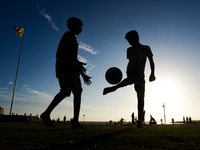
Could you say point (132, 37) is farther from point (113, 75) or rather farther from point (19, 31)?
point (19, 31)

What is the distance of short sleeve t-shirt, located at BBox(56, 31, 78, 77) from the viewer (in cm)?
431

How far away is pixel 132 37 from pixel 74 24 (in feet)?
6.95

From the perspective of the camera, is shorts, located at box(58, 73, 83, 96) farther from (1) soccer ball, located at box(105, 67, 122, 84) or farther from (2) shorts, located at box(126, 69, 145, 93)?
(2) shorts, located at box(126, 69, 145, 93)

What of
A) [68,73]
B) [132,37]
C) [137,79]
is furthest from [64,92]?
[132,37]

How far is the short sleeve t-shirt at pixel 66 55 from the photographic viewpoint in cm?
431

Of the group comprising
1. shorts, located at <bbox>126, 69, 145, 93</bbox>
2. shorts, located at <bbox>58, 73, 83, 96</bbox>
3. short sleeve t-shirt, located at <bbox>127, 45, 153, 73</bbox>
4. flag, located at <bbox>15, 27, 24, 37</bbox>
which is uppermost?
flag, located at <bbox>15, 27, 24, 37</bbox>

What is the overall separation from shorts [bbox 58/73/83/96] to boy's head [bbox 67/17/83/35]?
137cm

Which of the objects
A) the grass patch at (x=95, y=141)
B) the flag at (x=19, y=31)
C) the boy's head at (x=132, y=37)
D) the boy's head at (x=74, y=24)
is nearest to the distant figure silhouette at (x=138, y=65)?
the boy's head at (x=132, y=37)

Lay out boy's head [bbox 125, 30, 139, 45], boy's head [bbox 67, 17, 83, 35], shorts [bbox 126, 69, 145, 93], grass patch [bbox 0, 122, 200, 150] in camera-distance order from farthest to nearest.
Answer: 1. boy's head [bbox 125, 30, 139, 45]
2. shorts [bbox 126, 69, 145, 93]
3. boy's head [bbox 67, 17, 83, 35]
4. grass patch [bbox 0, 122, 200, 150]

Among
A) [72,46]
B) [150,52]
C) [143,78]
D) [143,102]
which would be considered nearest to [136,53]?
[150,52]

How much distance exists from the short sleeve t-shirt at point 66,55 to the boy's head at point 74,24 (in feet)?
1.07

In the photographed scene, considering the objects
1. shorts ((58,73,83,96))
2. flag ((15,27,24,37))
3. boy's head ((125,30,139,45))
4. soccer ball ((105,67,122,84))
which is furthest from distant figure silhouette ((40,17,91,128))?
flag ((15,27,24,37))

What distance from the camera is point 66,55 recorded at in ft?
14.3

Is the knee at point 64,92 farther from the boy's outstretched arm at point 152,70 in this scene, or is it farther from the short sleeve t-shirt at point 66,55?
the boy's outstretched arm at point 152,70
